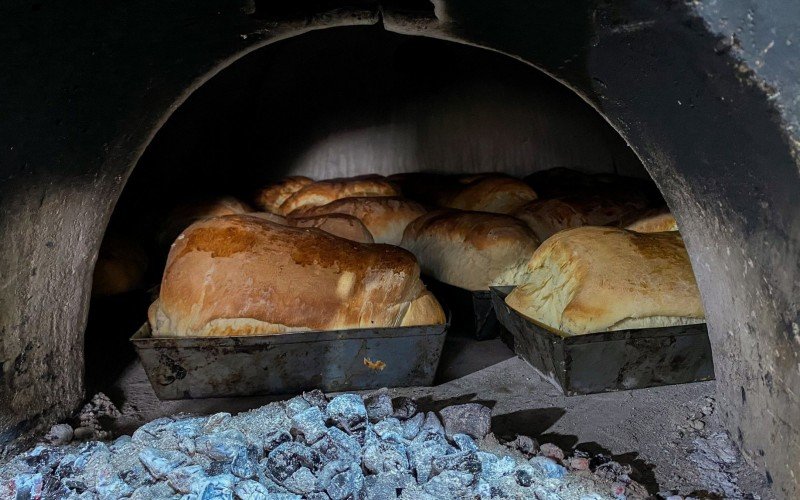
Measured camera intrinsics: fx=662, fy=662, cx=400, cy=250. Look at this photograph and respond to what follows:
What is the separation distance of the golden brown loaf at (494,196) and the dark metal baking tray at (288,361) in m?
1.81

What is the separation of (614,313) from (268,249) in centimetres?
121

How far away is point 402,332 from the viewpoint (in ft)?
7.42

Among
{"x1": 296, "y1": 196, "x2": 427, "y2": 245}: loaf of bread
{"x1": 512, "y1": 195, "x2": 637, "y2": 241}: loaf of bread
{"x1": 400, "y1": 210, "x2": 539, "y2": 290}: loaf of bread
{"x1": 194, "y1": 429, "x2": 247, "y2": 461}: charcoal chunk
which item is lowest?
{"x1": 194, "y1": 429, "x2": 247, "y2": 461}: charcoal chunk

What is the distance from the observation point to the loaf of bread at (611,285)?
7.32 ft

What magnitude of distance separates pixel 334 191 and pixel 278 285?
2248 millimetres

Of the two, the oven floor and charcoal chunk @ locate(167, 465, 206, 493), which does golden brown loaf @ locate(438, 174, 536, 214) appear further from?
charcoal chunk @ locate(167, 465, 206, 493)

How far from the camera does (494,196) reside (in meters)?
4.05

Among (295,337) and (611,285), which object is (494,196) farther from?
(295,337)

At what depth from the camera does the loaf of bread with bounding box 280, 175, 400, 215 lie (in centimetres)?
437

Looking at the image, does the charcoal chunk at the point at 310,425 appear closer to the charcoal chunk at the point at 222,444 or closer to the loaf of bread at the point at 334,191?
the charcoal chunk at the point at 222,444

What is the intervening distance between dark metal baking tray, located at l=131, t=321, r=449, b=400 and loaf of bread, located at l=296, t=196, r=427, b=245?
1.44 metres

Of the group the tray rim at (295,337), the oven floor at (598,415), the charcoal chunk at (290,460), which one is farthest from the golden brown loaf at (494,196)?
the charcoal chunk at (290,460)

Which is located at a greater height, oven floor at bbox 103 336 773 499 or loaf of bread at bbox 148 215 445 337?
loaf of bread at bbox 148 215 445 337

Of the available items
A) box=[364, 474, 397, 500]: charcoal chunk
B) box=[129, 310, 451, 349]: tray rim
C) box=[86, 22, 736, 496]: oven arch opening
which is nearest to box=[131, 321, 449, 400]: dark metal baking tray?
box=[129, 310, 451, 349]: tray rim
